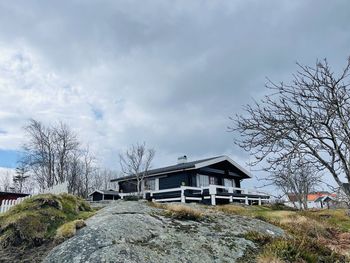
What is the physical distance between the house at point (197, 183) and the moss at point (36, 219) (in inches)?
A: 618

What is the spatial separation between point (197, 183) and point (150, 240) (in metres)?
22.1

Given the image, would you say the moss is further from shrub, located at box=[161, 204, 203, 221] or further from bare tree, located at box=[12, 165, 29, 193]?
bare tree, located at box=[12, 165, 29, 193]

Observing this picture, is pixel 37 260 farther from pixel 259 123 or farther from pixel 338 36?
pixel 338 36

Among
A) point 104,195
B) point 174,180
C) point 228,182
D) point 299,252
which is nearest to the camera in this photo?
point 299,252

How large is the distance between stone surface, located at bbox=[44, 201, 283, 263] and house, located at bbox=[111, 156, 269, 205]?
640 inches

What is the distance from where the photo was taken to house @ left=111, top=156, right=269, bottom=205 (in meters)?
23.8

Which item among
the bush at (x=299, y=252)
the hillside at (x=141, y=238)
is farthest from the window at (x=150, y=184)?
the bush at (x=299, y=252)

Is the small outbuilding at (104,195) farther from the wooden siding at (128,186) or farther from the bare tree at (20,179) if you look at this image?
the bare tree at (20,179)

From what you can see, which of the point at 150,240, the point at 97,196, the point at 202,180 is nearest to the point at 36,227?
the point at 150,240

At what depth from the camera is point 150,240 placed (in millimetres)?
5309

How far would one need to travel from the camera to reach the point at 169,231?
5836 mm

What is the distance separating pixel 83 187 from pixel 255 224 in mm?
50112

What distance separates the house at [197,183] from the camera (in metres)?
23.8

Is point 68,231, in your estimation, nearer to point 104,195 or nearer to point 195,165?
point 195,165
